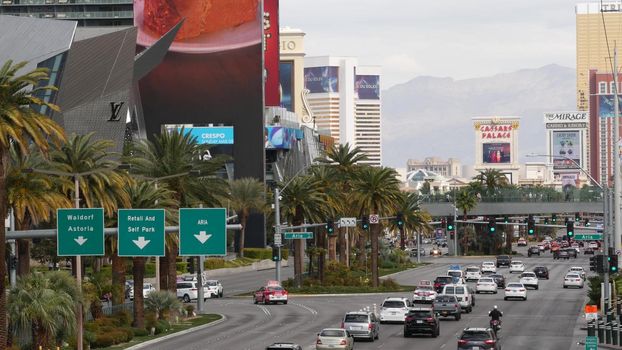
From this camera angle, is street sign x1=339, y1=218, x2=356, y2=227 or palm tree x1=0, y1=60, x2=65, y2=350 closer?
palm tree x1=0, y1=60, x2=65, y2=350

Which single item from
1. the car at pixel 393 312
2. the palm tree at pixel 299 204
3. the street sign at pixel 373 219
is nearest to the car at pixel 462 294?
the car at pixel 393 312

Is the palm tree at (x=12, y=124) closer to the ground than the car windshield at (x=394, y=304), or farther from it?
farther from it

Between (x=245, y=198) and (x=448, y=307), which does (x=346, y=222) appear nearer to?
(x=448, y=307)

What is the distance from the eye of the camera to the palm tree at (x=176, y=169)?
7969 centimetres

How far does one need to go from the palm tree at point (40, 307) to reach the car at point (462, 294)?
3225 cm

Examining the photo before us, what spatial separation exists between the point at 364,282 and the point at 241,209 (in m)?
48.8

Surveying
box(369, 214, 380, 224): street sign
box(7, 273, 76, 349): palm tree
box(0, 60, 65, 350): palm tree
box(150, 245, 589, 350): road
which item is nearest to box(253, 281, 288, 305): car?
box(150, 245, 589, 350): road

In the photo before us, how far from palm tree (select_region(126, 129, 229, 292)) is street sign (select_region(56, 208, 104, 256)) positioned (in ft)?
103

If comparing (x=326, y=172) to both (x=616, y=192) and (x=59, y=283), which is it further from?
(x=59, y=283)

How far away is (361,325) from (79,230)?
1808 centimetres

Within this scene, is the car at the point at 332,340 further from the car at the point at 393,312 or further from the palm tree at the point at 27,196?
the car at the point at 393,312

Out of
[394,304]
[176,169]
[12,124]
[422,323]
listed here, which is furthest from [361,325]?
[176,169]

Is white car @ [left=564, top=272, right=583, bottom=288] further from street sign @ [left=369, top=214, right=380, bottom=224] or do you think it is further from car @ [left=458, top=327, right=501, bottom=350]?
car @ [left=458, top=327, right=501, bottom=350]

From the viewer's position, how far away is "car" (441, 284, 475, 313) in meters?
80.4
